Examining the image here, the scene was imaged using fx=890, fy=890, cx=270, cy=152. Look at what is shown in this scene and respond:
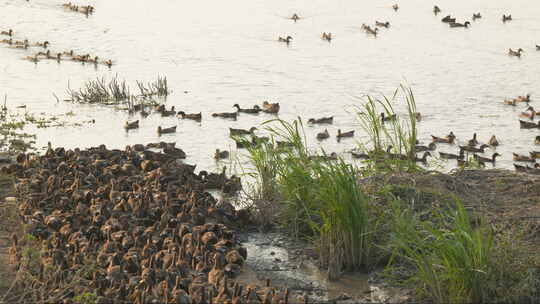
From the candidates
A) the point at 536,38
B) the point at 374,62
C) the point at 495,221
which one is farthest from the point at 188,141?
the point at 536,38

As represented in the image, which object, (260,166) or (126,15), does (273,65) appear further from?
(260,166)

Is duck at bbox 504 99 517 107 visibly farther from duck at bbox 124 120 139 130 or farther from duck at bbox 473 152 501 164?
duck at bbox 124 120 139 130

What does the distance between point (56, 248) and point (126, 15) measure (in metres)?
24.5

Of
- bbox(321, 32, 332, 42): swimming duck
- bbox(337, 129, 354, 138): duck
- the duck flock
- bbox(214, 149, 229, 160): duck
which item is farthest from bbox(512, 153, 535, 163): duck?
bbox(321, 32, 332, 42): swimming duck

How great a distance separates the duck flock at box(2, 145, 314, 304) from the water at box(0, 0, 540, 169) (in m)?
3.11

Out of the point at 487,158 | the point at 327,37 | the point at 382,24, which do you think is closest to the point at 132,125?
the point at 487,158

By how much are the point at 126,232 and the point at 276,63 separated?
1592 centimetres

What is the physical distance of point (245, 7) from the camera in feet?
114

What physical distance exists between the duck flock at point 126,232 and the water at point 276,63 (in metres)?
3.11

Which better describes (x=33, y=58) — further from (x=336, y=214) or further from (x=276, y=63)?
(x=336, y=214)

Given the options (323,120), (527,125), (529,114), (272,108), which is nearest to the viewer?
(323,120)

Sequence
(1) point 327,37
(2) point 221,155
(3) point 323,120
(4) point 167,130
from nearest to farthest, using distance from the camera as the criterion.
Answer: (2) point 221,155, (4) point 167,130, (3) point 323,120, (1) point 327,37

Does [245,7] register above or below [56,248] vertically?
above

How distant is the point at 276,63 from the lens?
24.2m
